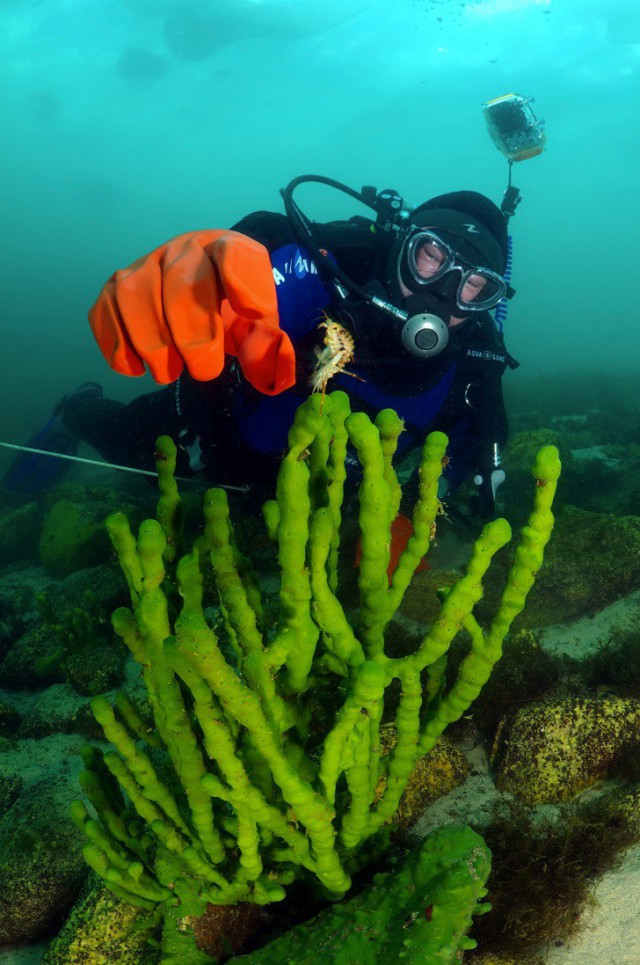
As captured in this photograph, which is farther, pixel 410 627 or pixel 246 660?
pixel 410 627

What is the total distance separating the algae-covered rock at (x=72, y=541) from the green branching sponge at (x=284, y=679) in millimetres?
4965

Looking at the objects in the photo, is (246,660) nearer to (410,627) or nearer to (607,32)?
(410,627)

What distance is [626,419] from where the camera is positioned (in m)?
12.5

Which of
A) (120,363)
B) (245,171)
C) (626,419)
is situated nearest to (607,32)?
(626,419)

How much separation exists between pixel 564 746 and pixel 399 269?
12.3ft

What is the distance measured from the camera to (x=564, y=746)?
2562 millimetres

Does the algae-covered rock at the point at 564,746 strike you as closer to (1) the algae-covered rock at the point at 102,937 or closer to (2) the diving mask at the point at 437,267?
(1) the algae-covered rock at the point at 102,937

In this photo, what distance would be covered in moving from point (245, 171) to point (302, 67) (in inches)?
2044

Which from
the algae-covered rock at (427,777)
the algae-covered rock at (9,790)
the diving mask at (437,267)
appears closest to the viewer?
the algae-covered rock at (427,777)

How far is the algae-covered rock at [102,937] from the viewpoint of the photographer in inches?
83.0

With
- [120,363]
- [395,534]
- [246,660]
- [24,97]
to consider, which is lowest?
[395,534]

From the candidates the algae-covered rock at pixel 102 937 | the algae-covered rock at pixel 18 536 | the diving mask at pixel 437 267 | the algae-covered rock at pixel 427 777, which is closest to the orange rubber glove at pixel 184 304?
the algae-covered rock at pixel 427 777

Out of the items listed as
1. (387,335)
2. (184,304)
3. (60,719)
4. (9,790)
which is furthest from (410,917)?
(387,335)

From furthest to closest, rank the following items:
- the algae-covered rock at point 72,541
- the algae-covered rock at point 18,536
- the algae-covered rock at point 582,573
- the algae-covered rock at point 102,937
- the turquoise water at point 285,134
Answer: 1. the turquoise water at point 285,134
2. the algae-covered rock at point 18,536
3. the algae-covered rock at point 72,541
4. the algae-covered rock at point 582,573
5. the algae-covered rock at point 102,937
